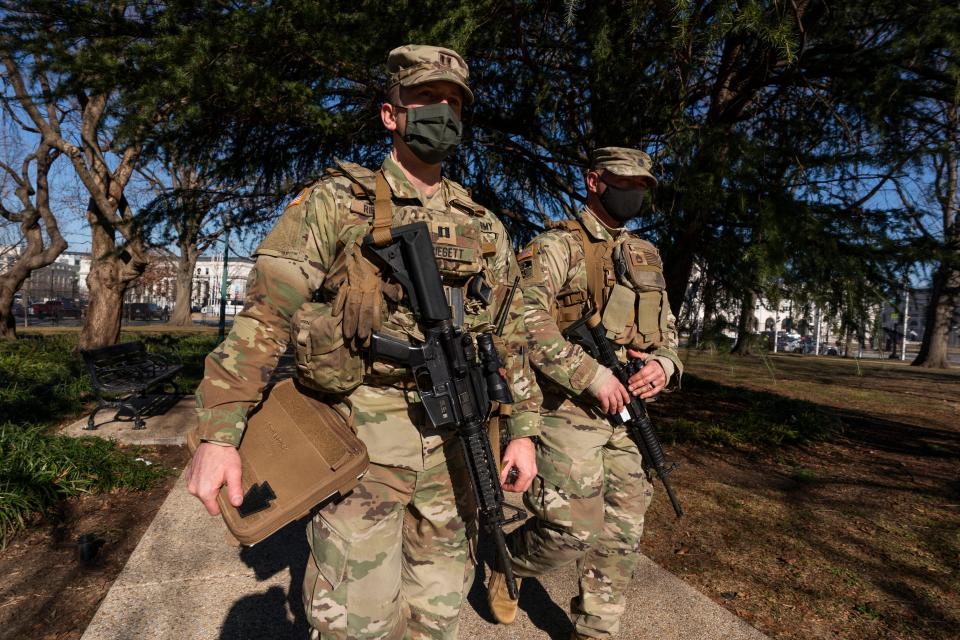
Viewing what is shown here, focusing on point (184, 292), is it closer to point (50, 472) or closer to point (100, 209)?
point (100, 209)

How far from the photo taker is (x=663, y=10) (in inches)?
153

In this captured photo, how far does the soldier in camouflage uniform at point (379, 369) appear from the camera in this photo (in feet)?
5.47

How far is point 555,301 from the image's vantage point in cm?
273

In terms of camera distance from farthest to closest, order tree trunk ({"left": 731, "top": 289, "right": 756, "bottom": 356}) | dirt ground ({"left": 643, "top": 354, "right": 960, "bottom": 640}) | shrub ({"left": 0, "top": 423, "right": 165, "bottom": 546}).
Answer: tree trunk ({"left": 731, "top": 289, "right": 756, "bottom": 356}) → shrub ({"left": 0, "top": 423, "right": 165, "bottom": 546}) → dirt ground ({"left": 643, "top": 354, "right": 960, "bottom": 640})

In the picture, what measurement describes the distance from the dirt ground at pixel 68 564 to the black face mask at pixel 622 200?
128 inches

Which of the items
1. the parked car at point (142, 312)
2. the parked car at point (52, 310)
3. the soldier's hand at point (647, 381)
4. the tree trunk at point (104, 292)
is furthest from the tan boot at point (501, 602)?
the parked car at point (52, 310)

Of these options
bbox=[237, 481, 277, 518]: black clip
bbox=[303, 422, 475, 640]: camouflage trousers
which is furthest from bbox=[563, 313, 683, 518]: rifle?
bbox=[237, 481, 277, 518]: black clip

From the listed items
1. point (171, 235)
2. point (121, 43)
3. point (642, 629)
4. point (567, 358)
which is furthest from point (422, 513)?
point (171, 235)

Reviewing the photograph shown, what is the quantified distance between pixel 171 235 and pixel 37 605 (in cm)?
446

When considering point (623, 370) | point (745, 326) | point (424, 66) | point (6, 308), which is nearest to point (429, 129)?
point (424, 66)

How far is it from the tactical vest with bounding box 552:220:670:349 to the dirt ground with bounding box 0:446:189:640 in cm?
277

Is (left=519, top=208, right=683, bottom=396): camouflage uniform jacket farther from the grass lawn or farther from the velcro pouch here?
the grass lawn

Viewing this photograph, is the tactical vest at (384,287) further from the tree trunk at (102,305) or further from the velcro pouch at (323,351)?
the tree trunk at (102,305)

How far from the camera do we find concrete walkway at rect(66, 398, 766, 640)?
2.47 metres
